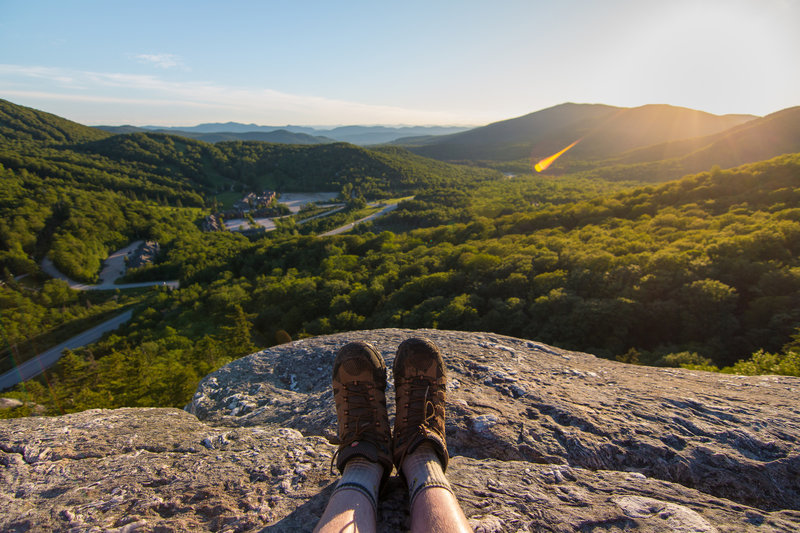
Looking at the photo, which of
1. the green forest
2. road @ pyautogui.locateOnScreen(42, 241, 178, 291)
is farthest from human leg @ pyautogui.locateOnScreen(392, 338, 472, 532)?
road @ pyautogui.locateOnScreen(42, 241, 178, 291)

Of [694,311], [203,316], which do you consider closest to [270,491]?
[694,311]

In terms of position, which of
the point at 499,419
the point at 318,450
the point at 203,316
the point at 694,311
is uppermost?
the point at 499,419

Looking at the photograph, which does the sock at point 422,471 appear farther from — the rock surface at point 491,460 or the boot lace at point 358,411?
the boot lace at point 358,411

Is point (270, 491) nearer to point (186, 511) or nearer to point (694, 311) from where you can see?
point (186, 511)

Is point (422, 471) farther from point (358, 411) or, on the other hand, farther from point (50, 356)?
point (50, 356)

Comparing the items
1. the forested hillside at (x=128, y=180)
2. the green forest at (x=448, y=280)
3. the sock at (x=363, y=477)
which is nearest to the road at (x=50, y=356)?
the green forest at (x=448, y=280)

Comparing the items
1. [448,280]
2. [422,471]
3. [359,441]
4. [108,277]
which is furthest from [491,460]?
[108,277]
